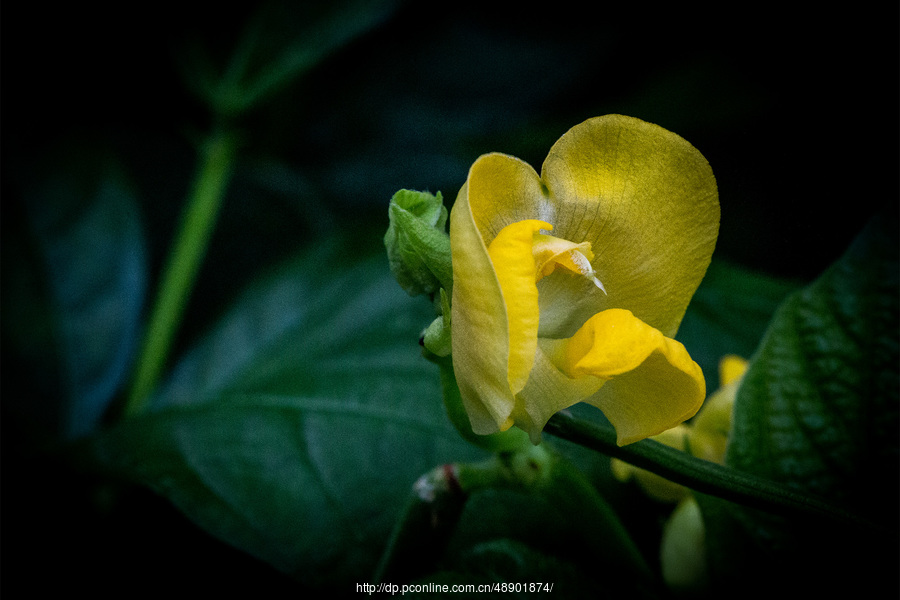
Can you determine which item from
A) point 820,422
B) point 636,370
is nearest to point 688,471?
point 636,370

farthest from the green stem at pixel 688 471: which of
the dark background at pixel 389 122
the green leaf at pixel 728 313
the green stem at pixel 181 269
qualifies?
the green stem at pixel 181 269

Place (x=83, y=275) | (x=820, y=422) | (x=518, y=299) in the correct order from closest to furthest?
(x=518, y=299) → (x=820, y=422) → (x=83, y=275)

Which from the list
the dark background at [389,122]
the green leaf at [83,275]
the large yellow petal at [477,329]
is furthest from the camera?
the green leaf at [83,275]

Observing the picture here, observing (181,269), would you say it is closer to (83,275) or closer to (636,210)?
(83,275)

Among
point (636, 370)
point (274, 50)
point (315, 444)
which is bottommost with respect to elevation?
point (315, 444)

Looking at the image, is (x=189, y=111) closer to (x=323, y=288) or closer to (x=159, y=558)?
(x=323, y=288)

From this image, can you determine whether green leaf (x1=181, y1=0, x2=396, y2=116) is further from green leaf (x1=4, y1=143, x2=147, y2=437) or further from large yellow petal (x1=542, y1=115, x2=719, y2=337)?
large yellow petal (x1=542, y1=115, x2=719, y2=337)

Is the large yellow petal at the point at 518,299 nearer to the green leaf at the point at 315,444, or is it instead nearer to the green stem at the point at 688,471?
the green stem at the point at 688,471
